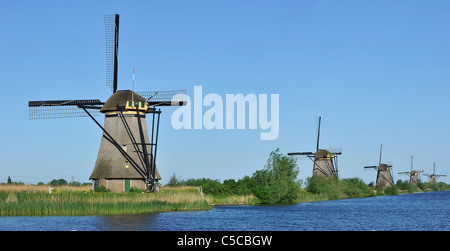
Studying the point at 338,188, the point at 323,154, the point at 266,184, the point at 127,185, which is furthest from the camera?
the point at 323,154

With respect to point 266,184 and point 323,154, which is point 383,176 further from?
point 266,184

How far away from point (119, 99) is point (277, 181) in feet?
72.1

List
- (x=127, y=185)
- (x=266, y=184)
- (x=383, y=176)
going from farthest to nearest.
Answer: (x=383, y=176) < (x=266, y=184) < (x=127, y=185)

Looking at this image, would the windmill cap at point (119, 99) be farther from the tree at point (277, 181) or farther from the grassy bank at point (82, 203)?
the tree at point (277, 181)

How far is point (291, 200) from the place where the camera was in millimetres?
59000

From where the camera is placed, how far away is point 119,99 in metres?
40.8

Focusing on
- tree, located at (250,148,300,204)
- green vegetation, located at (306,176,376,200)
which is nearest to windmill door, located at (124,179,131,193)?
tree, located at (250,148,300,204)

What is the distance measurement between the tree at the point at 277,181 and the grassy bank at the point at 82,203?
1657 cm

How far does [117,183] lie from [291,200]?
81.1ft

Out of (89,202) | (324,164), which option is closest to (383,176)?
(324,164)

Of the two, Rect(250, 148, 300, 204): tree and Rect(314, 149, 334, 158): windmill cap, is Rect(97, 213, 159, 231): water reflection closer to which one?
Rect(250, 148, 300, 204): tree

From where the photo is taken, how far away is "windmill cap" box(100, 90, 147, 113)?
40500 millimetres
